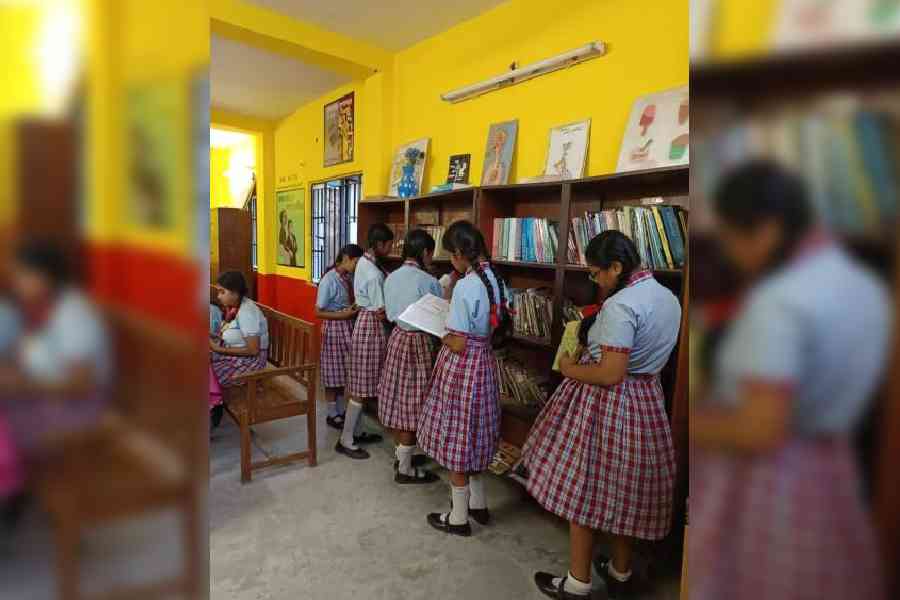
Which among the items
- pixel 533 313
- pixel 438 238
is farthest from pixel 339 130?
pixel 533 313

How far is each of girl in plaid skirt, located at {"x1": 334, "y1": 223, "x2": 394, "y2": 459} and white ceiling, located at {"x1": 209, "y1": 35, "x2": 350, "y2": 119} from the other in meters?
1.69

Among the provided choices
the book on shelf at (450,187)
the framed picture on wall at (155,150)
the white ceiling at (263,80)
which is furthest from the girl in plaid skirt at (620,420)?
the white ceiling at (263,80)

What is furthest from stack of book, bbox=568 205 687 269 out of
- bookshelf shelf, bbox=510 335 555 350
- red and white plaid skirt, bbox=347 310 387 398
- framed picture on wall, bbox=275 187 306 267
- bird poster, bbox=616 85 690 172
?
framed picture on wall, bbox=275 187 306 267

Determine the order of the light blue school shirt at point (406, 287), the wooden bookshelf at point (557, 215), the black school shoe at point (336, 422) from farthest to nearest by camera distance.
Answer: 1. the black school shoe at point (336, 422)
2. the light blue school shirt at point (406, 287)
3. the wooden bookshelf at point (557, 215)

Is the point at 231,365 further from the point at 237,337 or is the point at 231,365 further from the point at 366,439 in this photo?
the point at 366,439

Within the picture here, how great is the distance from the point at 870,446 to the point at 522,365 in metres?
2.58

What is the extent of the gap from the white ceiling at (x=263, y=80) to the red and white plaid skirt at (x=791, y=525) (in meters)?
3.77

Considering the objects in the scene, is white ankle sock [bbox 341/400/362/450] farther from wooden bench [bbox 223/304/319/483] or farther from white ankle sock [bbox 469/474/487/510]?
white ankle sock [bbox 469/474/487/510]

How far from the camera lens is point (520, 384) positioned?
259 centimetres

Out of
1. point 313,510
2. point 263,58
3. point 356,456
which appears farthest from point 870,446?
point 263,58

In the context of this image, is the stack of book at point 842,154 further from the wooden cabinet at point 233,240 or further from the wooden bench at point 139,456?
the wooden cabinet at point 233,240

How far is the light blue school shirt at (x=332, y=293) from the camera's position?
3.16 meters

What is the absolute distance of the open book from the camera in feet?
7.48

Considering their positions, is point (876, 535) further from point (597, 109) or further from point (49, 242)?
point (597, 109)
